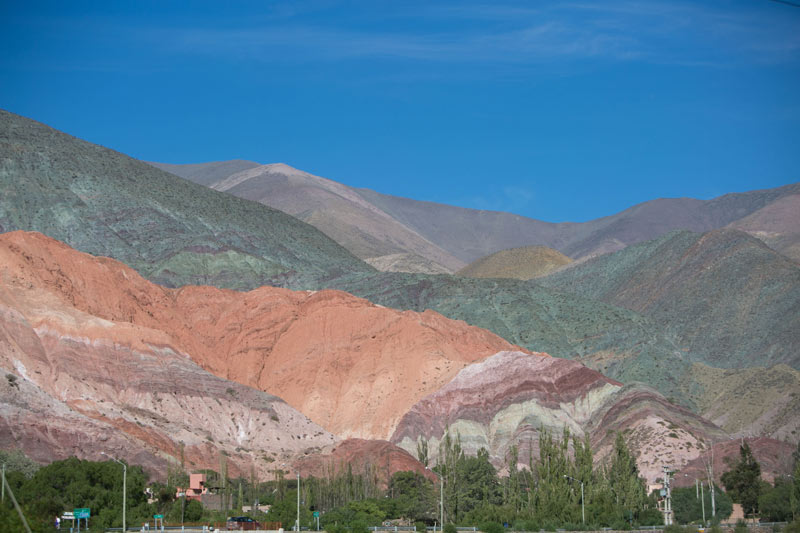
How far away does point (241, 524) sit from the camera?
84500 millimetres

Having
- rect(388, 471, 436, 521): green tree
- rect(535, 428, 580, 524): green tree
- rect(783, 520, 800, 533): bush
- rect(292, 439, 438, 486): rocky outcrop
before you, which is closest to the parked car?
rect(388, 471, 436, 521): green tree

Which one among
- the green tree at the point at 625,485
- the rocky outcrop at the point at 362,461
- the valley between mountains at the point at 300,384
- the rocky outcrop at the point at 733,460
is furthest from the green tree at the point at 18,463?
the rocky outcrop at the point at 733,460

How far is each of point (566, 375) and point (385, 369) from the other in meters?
21.0

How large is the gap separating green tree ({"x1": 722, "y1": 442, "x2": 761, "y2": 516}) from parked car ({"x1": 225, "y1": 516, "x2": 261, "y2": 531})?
40.4 m

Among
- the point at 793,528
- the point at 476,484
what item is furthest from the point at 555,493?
the point at 793,528

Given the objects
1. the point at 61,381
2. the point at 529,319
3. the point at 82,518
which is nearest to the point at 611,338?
the point at 529,319

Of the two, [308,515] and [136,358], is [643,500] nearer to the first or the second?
[308,515]

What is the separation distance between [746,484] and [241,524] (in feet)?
→ 142

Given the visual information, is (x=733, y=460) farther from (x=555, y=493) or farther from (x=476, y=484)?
(x=555, y=493)

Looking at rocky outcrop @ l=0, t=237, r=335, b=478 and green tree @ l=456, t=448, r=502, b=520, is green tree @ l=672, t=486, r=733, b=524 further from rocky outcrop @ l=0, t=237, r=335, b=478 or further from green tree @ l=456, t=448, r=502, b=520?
rocky outcrop @ l=0, t=237, r=335, b=478

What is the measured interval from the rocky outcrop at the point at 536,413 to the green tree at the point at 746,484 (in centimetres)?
1673

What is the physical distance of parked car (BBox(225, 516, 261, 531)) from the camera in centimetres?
8388

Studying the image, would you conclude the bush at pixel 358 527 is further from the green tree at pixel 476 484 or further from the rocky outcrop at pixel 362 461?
the rocky outcrop at pixel 362 461

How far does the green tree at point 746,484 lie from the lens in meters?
102
